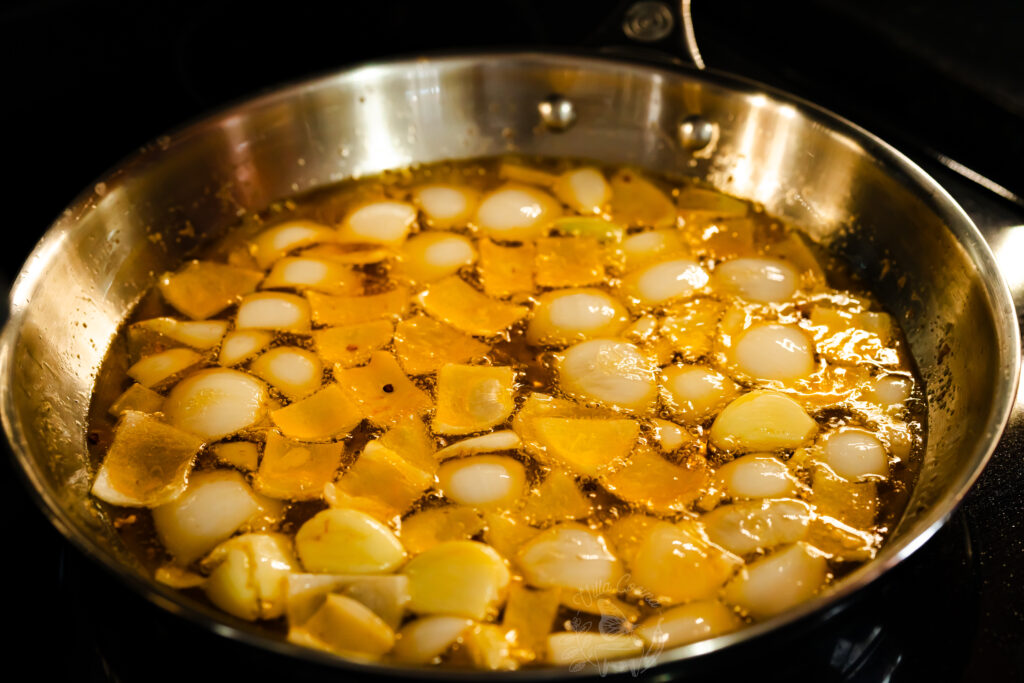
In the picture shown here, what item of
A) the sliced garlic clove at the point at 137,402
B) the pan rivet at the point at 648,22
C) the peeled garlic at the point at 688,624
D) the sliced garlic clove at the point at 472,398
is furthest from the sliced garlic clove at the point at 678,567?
the pan rivet at the point at 648,22

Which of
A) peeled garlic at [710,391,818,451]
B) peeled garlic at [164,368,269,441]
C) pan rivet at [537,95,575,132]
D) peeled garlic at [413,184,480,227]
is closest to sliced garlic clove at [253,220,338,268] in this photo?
peeled garlic at [413,184,480,227]

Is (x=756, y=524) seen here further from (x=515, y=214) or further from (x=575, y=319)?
(x=515, y=214)

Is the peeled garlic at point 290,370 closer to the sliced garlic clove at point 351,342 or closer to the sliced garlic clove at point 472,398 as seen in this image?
the sliced garlic clove at point 351,342

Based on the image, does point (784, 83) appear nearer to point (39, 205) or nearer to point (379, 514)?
point (379, 514)

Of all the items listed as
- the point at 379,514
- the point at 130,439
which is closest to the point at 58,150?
the point at 130,439

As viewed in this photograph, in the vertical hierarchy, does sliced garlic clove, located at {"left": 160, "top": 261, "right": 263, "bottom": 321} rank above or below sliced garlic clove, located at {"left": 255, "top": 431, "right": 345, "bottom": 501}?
above

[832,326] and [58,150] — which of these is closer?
[832,326]

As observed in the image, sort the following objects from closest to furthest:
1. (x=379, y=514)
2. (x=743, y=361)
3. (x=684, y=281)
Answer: (x=379, y=514) < (x=743, y=361) < (x=684, y=281)

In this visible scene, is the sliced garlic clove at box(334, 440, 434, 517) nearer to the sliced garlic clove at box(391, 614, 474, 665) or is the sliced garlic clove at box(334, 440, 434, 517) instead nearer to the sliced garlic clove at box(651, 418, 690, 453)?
the sliced garlic clove at box(391, 614, 474, 665)
